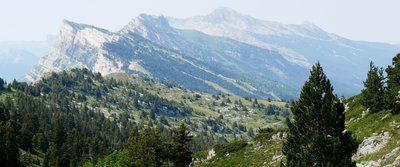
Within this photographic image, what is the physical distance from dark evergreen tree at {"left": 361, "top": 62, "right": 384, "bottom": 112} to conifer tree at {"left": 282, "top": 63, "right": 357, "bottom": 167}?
20.8 meters

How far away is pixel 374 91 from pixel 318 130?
24200 mm

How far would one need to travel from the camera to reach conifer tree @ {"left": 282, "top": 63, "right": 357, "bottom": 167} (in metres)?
29.1

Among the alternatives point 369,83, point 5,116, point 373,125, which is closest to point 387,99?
point 373,125

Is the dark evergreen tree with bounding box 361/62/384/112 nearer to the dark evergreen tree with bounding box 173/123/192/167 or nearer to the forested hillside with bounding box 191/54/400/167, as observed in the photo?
the forested hillside with bounding box 191/54/400/167

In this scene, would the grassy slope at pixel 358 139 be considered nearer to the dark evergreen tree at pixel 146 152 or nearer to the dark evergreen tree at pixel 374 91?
the dark evergreen tree at pixel 374 91

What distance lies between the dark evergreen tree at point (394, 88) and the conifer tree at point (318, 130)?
16771 millimetres

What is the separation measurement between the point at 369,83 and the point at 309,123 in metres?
25.1

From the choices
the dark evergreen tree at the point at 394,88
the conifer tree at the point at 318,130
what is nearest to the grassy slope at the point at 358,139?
the dark evergreen tree at the point at 394,88

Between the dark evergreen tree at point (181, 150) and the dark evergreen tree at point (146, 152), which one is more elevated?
the dark evergreen tree at point (146, 152)

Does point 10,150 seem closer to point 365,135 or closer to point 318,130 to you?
point 365,135

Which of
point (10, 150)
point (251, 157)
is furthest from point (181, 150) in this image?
point (10, 150)

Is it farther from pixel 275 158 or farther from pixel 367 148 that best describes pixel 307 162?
pixel 275 158

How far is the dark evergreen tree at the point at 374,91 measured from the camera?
4937 cm

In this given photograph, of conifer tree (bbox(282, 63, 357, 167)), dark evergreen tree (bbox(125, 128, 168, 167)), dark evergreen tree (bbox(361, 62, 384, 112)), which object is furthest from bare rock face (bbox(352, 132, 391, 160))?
dark evergreen tree (bbox(125, 128, 168, 167))
